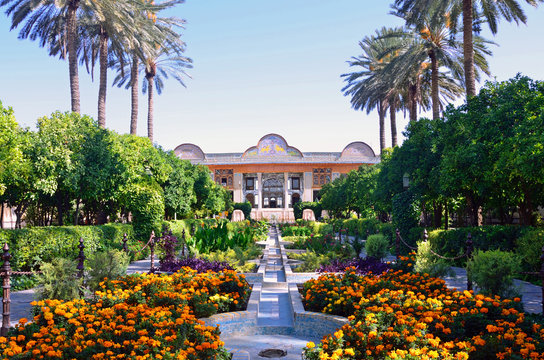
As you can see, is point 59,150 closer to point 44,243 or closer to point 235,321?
point 44,243

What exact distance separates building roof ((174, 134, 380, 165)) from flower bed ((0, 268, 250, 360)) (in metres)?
46.8

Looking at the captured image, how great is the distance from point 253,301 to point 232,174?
4776cm

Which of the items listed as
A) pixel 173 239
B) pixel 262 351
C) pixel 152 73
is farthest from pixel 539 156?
pixel 152 73

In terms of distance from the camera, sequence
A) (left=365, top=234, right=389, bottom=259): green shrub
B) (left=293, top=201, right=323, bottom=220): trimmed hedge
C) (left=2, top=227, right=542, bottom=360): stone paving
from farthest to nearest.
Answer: (left=293, top=201, right=323, bottom=220): trimmed hedge → (left=365, top=234, right=389, bottom=259): green shrub → (left=2, top=227, right=542, bottom=360): stone paving

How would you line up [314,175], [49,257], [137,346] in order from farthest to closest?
1. [314,175]
2. [49,257]
3. [137,346]

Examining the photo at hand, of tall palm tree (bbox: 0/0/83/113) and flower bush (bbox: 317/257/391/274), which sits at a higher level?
tall palm tree (bbox: 0/0/83/113)

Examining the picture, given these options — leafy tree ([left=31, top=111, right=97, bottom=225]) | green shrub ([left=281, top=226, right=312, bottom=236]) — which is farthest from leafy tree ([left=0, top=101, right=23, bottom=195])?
green shrub ([left=281, top=226, right=312, bottom=236])

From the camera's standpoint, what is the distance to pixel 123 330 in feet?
14.1

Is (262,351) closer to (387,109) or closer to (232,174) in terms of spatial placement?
(387,109)

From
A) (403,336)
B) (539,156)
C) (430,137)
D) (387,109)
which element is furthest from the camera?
(387,109)

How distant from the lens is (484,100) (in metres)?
13.3

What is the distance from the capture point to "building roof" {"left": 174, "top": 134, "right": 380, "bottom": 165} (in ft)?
173

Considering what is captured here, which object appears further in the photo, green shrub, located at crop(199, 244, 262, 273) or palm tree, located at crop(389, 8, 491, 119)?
palm tree, located at crop(389, 8, 491, 119)

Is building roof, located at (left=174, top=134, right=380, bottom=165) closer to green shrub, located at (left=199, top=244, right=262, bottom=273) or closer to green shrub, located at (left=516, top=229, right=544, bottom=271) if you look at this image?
green shrub, located at (left=199, top=244, right=262, bottom=273)
